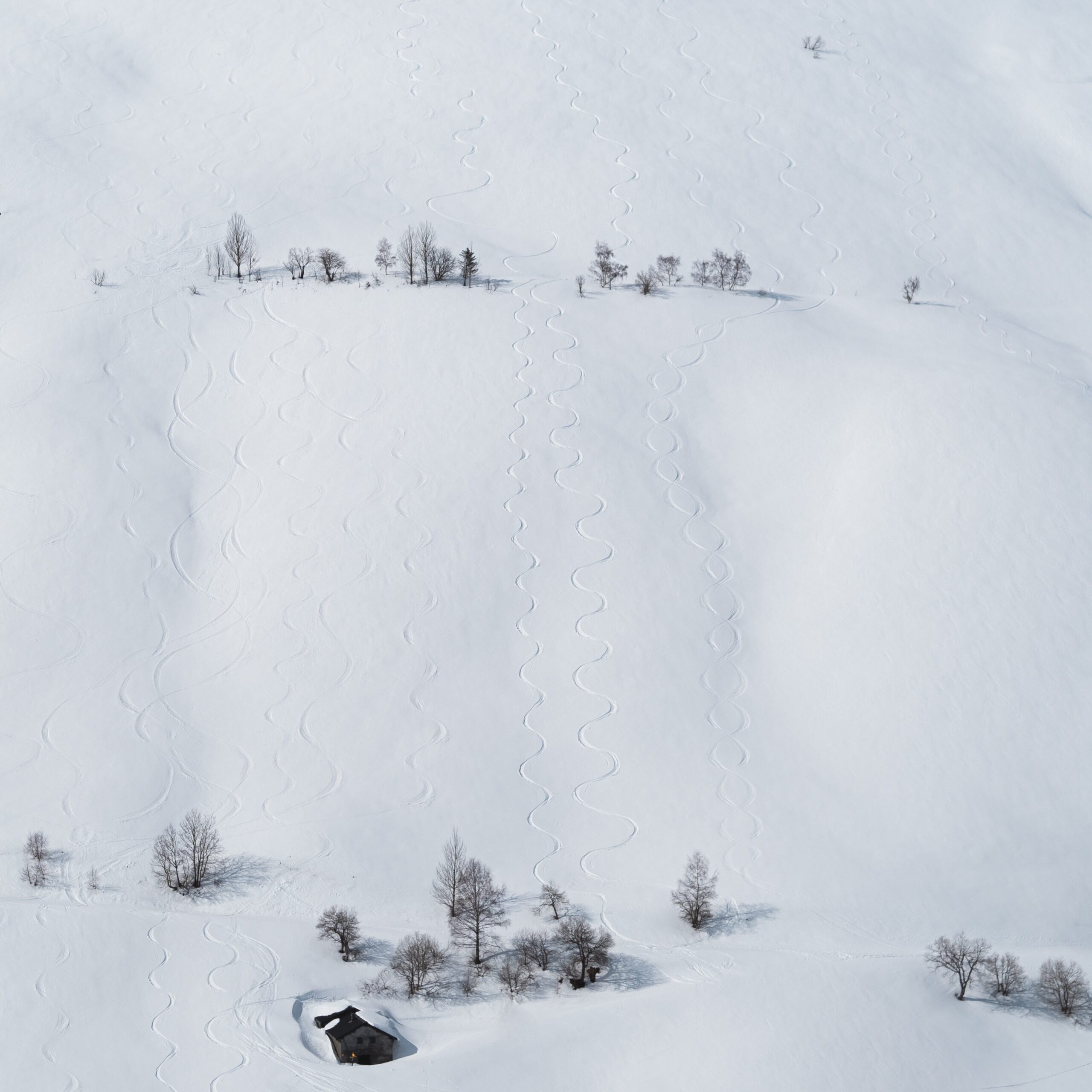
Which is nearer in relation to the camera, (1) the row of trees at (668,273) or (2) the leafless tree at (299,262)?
(2) the leafless tree at (299,262)

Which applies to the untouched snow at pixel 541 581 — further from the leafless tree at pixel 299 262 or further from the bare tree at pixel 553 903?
the leafless tree at pixel 299 262

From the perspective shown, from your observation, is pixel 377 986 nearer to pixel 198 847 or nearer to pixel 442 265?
pixel 198 847

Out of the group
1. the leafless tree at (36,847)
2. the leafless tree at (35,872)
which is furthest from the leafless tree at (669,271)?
the leafless tree at (35,872)

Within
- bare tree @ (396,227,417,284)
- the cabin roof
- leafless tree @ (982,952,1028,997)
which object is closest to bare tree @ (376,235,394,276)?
bare tree @ (396,227,417,284)

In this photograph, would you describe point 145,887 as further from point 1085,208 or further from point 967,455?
point 1085,208

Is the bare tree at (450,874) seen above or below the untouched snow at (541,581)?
below

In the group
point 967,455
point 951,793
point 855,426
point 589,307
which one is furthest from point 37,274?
point 951,793
